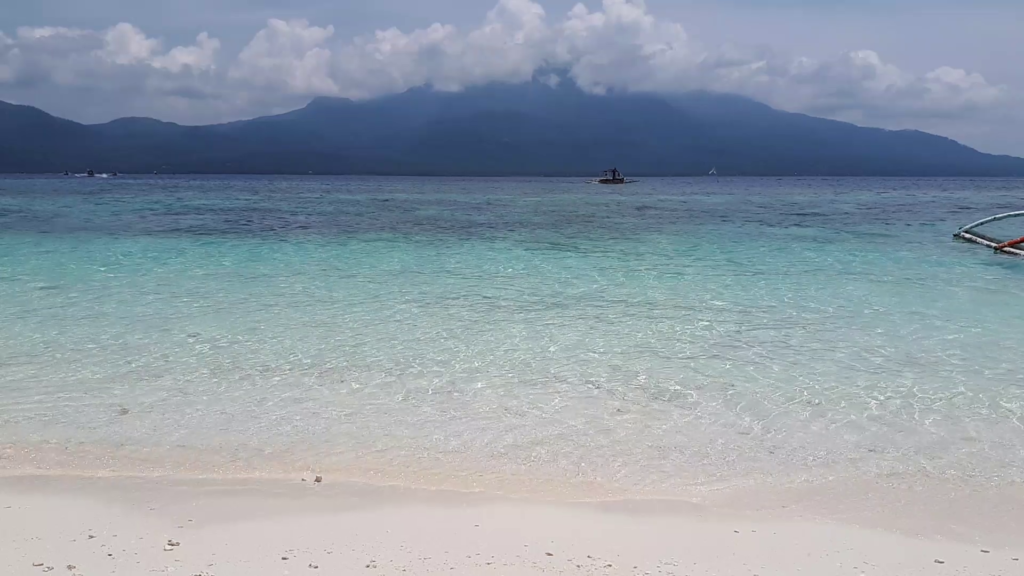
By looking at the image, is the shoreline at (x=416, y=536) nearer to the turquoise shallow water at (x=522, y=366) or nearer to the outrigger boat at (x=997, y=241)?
the turquoise shallow water at (x=522, y=366)

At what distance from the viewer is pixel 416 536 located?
571 centimetres

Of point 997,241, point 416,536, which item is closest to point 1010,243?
point 997,241

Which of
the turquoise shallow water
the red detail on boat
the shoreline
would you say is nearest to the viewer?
the shoreline

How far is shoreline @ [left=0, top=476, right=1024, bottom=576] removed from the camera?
525cm

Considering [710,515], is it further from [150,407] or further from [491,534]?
[150,407]

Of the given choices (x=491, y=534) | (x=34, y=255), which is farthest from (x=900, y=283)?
(x=34, y=255)

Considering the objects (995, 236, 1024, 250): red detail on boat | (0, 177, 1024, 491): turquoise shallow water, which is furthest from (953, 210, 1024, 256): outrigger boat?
(0, 177, 1024, 491): turquoise shallow water

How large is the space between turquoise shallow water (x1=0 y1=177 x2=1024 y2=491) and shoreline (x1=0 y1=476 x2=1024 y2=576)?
675mm

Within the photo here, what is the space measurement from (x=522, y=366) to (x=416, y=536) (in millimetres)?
5087

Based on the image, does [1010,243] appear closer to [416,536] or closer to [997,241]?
[997,241]

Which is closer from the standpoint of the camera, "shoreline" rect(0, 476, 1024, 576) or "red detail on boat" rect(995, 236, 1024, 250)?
"shoreline" rect(0, 476, 1024, 576)

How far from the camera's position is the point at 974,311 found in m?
14.8

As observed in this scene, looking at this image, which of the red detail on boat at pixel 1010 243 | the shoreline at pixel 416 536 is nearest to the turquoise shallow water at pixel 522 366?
the shoreline at pixel 416 536

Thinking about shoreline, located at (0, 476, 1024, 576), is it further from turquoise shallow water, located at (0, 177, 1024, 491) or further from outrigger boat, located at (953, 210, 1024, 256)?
outrigger boat, located at (953, 210, 1024, 256)
